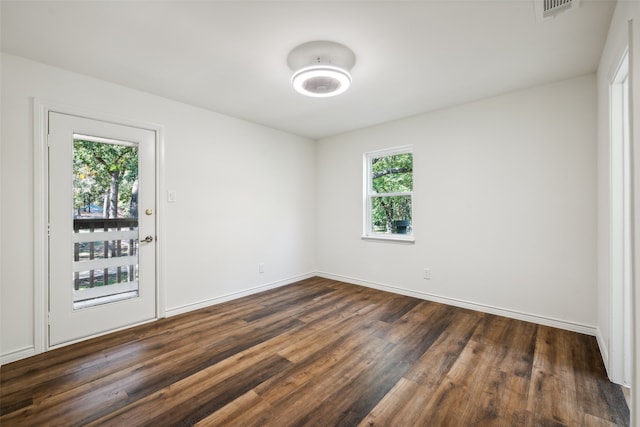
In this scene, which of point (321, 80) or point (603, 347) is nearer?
point (603, 347)

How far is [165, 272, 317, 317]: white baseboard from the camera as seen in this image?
126 inches

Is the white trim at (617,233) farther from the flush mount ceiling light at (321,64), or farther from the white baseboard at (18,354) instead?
the white baseboard at (18,354)

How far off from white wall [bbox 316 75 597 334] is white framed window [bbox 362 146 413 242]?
6.9 inches

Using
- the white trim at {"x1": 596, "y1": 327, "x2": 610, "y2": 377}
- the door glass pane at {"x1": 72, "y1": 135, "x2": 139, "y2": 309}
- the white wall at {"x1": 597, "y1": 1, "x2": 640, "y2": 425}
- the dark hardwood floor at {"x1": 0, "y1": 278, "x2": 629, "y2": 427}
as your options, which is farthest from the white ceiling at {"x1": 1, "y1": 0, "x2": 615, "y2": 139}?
the dark hardwood floor at {"x1": 0, "y1": 278, "x2": 629, "y2": 427}

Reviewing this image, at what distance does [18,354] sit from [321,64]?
11.2 feet

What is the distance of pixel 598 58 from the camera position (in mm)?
2338

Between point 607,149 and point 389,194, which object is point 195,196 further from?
point 607,149

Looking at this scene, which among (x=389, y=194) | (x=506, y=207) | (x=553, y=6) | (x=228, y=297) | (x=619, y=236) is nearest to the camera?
(x=553, y=6)

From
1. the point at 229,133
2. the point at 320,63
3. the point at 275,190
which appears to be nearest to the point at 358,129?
the point at 275,190

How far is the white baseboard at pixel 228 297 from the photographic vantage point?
320 centimetres

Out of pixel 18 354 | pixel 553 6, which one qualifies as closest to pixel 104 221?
pixel 18 354

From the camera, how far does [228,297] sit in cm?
369

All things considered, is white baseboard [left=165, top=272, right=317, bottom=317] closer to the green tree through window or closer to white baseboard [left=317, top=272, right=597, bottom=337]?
white baseboard [left=317, top=272, right=597, bottom=337]

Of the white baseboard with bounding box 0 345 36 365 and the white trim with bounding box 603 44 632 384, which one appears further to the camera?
the white baseboard with bounding box 0 345 36 365
